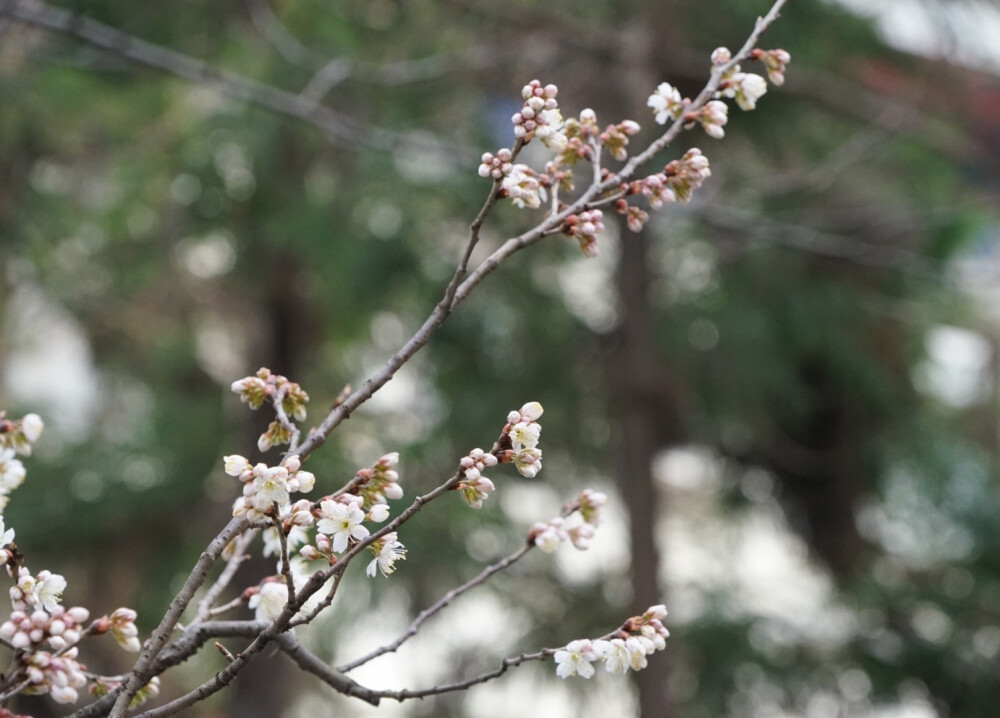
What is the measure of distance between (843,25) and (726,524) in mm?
2713

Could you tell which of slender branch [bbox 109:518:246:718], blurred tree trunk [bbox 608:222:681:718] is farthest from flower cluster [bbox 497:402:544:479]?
blurred tree trunk [bbox 608:222:681:718]

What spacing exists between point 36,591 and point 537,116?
577 mm

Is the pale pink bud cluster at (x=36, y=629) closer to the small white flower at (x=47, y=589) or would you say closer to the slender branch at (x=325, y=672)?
the small white flower at (x=47, y=589)

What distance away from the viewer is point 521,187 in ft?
3.21

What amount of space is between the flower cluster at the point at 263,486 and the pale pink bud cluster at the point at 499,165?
308 mm

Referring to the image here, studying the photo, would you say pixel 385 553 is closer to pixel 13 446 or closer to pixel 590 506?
pixel 590 506

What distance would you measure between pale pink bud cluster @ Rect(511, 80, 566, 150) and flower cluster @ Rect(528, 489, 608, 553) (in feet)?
1.04

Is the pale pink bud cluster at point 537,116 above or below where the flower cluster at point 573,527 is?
above

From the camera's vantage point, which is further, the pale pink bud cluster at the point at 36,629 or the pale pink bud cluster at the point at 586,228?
the pale pink bud cluster at the point at 586,228

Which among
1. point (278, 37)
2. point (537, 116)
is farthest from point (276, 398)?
point (278, 37)

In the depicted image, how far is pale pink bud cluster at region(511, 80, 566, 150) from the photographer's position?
98 cm

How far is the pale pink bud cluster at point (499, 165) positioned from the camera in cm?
96

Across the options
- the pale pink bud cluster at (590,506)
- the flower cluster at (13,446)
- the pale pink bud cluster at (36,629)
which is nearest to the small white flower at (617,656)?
the pale pink bud cluster at (590,506)

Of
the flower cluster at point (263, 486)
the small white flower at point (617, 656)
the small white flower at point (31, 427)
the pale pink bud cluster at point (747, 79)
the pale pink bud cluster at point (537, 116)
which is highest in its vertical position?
the pale pink bud cluster at point (747, 79)
